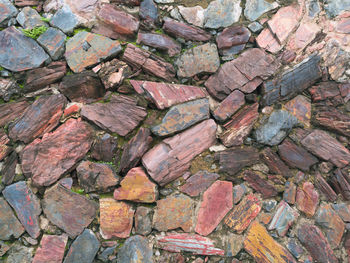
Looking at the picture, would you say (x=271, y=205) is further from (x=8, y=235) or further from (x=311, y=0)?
(x=8, y=235)

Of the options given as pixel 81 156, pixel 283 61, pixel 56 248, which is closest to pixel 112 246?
pixel 56 248

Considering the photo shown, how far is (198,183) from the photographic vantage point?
8.66ft

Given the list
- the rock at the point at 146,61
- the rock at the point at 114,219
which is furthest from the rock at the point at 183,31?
the rock at the point at 114,219

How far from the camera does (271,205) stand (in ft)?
8.67

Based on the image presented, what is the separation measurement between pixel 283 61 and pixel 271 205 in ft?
4.54

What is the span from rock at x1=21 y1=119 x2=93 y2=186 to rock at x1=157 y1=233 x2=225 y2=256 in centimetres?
108

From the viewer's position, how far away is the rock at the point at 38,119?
2.52m

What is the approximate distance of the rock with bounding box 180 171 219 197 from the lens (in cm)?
263

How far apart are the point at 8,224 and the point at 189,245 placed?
1602 mm

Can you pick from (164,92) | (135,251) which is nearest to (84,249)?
(135,251)

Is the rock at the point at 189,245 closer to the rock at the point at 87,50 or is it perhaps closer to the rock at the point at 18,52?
the rock at the point at 87,50

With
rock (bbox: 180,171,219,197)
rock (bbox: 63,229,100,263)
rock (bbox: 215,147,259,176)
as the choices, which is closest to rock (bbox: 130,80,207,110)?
rock (bbox: 215,147,259,176)

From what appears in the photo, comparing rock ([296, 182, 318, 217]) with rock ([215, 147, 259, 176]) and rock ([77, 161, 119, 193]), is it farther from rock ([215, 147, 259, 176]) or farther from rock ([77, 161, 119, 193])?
rock ([77, 161, 119, 193])

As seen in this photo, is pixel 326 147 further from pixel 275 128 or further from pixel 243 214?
pixel 243 214
